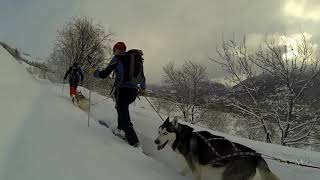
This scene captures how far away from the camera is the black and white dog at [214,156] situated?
606cm

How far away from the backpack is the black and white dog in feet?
4.97

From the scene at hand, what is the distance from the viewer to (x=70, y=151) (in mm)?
6172

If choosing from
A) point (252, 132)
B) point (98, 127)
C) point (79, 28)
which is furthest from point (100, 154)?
point (79, 28)

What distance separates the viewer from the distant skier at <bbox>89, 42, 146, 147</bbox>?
802 centimetres

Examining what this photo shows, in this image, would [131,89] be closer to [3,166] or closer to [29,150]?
[29,150]

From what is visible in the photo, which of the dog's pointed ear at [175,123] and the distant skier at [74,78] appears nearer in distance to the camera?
the dog's pointed ear at [175,123]

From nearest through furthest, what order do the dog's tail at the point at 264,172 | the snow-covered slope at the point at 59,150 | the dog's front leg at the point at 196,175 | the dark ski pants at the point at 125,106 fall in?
the snow-covered slope at the point at 59,150
the dog's tail at the point at 264,172
the dog's front leg at the point at 196,175
the dark ski pants at the point at 125,106

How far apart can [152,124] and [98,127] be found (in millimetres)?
2143

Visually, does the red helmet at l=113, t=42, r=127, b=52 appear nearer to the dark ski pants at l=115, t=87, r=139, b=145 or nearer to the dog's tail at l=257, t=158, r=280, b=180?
the dark ski pants at l=115, t=87, r=139, b=145

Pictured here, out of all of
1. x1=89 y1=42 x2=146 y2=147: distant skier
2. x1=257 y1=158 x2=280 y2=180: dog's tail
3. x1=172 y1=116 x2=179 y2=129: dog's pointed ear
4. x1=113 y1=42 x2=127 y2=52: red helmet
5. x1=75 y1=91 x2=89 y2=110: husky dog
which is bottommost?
x1=257 y1=158 x2=280 y2=180: dog's tail

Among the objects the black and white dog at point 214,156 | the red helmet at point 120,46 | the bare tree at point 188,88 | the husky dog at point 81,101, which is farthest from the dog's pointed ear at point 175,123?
the bare tree at point 188,88

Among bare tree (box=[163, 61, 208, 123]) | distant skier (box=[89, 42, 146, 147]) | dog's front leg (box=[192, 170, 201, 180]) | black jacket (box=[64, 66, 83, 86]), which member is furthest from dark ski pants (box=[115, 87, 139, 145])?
bare tree (box=[163, 61, 208, 123])

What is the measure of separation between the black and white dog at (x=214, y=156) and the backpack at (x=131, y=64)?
1.52 metres

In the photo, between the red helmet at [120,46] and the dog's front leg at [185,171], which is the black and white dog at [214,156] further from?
the red helmet at [120,46]
